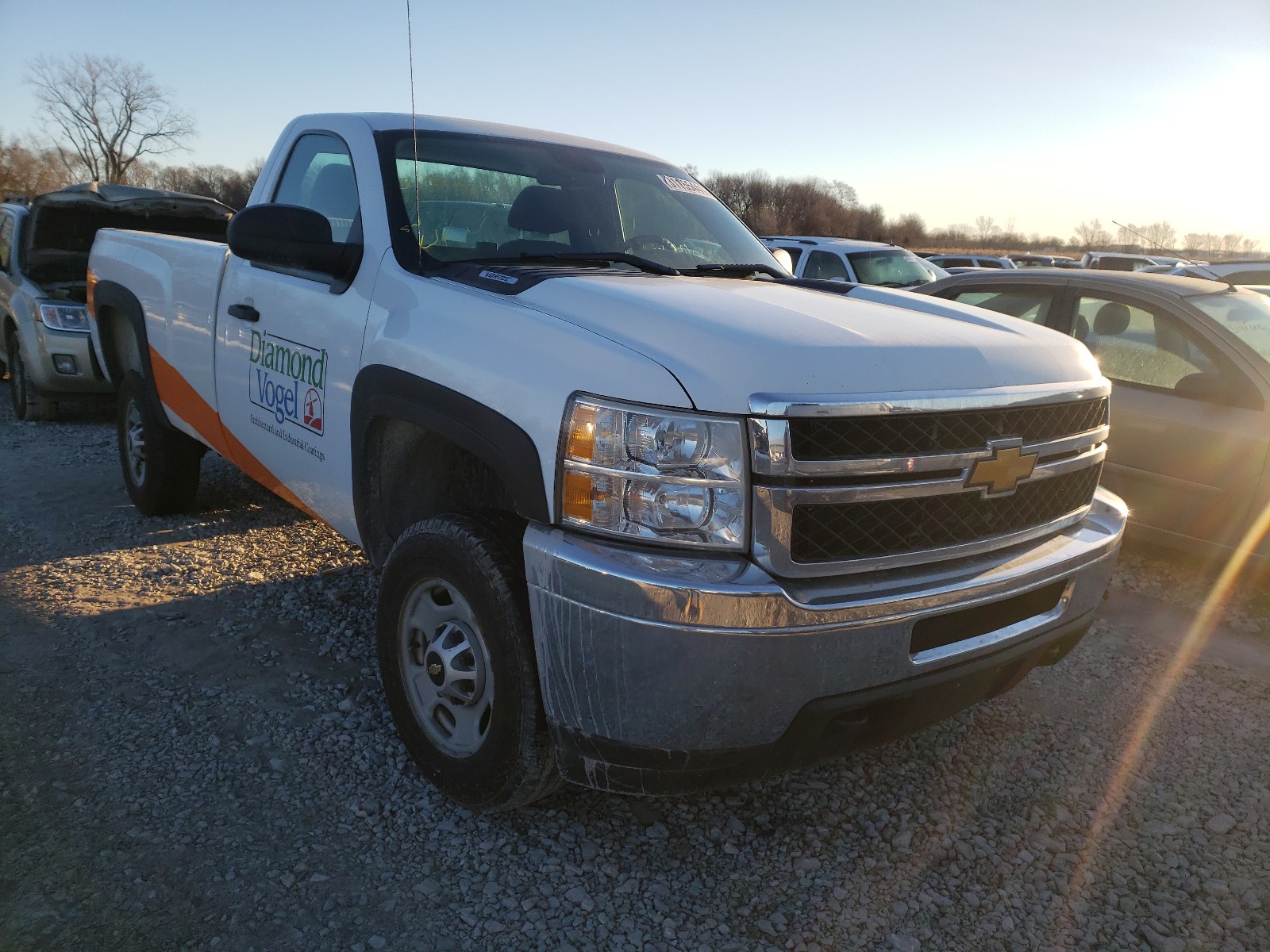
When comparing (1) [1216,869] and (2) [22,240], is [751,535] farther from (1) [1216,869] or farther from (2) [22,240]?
(2) [22,240]

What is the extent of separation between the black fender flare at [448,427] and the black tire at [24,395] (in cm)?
641

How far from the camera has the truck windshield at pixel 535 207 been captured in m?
3.07

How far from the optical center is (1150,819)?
9.16ft

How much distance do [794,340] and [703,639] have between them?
723 mm

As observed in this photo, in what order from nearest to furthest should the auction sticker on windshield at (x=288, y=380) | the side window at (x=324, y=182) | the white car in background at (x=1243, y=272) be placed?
the auction sticker on windshield at (x=288, y=380), the side window at (x=324, y=182), the white car in background at (x=1243, y=272)

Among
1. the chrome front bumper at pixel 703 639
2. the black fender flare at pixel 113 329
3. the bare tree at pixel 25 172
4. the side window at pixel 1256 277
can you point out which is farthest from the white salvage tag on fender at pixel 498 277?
the bare tree at pixel 25 172

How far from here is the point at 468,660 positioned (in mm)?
2561

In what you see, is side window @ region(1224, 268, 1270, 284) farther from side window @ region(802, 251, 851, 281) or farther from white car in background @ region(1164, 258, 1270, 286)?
side window @ region(802, 251, 851, 281)

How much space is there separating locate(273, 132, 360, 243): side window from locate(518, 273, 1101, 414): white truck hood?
1170 mm

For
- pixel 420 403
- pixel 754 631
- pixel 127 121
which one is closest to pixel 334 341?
pixel 420 403

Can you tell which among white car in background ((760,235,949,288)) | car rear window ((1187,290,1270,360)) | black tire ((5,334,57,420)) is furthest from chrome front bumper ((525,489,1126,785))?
white car in background ((760,235,949,288))

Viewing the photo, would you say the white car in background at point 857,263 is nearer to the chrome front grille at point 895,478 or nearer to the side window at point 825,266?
the side window at point 825,266

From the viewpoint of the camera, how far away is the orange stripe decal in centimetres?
379

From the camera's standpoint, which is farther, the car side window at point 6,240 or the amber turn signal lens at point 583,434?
the car side window at point 6,240
